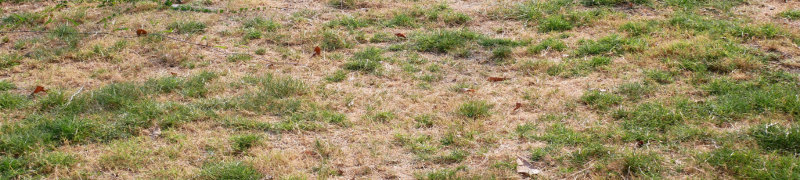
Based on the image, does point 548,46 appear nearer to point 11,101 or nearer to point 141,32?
point 141,32

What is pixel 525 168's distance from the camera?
12.7 feet

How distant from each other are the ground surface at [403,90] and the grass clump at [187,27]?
29mm

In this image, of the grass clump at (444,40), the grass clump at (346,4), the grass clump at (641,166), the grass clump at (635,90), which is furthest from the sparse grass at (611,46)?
the grass clump at (346,4)

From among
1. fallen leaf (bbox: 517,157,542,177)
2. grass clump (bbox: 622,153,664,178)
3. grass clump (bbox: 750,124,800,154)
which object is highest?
grass clump (bbox: 750,124,800,154)

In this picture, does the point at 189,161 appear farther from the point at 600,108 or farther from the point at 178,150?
the point at 600,108

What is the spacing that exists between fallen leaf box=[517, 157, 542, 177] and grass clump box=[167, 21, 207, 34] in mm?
4081

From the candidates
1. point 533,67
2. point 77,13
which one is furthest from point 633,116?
point 77,13

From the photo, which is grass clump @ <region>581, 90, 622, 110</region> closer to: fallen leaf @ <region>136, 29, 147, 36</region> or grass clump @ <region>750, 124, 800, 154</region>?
grass clump @ <region>750, 124, 800, 154</region>

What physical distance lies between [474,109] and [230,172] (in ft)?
5.77

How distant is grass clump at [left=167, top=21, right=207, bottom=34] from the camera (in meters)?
6.79

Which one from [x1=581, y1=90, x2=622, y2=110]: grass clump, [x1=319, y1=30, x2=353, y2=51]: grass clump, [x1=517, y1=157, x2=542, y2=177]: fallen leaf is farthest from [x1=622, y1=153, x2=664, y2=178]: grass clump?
[x1=319, y1=30, x2=353, y2=51]: grass clump

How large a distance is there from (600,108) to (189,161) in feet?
9.18

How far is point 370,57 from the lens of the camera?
6.00 metres

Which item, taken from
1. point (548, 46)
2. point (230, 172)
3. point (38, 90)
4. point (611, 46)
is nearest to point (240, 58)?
point (38, 90)
